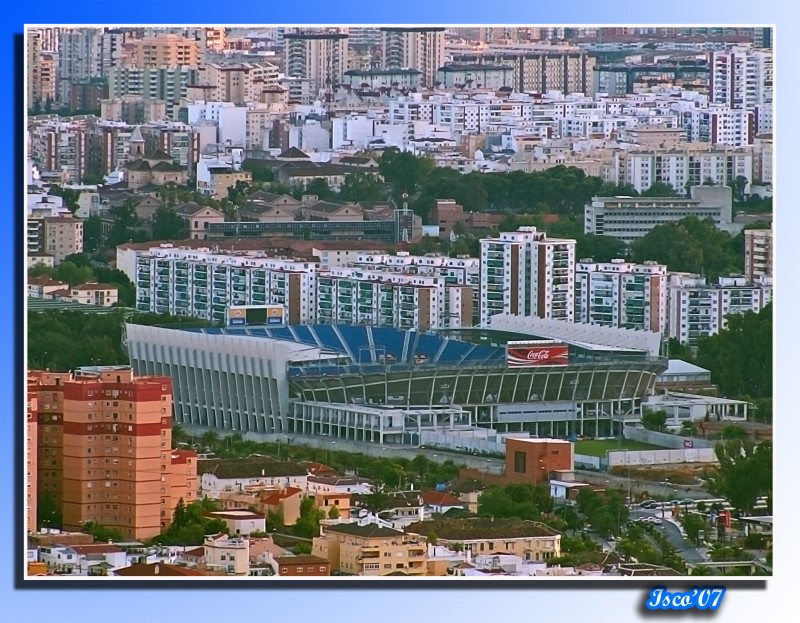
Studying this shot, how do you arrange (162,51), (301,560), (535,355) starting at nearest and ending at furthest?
(301,560) → (535,355) → (162,51)

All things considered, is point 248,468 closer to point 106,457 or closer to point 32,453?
point 106,457

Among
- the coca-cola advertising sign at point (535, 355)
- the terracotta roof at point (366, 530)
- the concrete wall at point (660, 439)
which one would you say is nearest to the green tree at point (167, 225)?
the coca-cola advertising sign at point (535, 355)

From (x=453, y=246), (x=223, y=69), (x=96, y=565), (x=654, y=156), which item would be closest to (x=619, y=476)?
(x=96, y=565)

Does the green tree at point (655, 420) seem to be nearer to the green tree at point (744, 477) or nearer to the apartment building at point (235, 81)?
the green tree at point (744, 477)

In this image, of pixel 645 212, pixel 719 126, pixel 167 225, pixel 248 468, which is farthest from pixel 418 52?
pixel 248 468

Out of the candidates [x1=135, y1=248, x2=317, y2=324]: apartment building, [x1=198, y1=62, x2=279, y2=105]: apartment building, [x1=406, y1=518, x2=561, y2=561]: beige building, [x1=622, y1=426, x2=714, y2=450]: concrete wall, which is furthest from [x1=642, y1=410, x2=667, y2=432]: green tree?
[x1=198, y1=62, x2=279, y2=105]: apartment building

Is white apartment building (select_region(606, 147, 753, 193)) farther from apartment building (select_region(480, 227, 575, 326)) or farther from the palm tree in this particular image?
the palm tree
